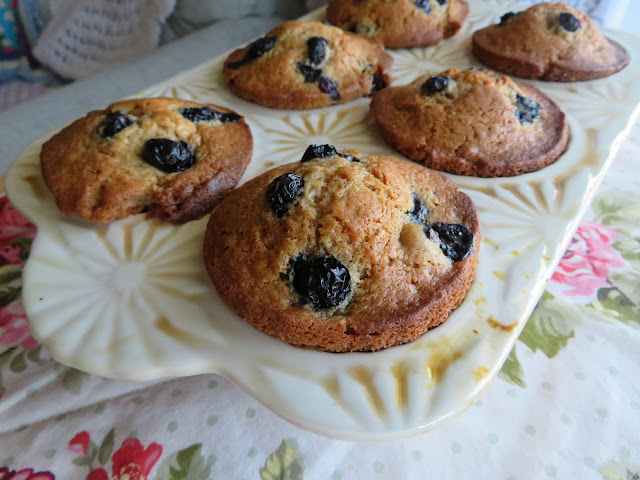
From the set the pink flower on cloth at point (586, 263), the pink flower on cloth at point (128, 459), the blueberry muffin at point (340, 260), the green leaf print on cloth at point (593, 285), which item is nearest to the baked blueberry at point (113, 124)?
the blueberry muffin at point (340, 260)

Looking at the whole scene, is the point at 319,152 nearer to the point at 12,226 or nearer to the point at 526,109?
the point at 526,109

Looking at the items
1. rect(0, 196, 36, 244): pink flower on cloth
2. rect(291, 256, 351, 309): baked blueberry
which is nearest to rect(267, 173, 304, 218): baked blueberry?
rect(291, 256, 351, 309): baked blueberry

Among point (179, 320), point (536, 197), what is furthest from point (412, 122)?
point (179, 320)

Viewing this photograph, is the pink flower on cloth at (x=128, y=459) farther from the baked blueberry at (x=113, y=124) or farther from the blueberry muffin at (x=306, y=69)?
the blueberry muffin at (x=306, y=69)

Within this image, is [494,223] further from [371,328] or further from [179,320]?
[179,320]

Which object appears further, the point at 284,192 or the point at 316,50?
the point at 316,50

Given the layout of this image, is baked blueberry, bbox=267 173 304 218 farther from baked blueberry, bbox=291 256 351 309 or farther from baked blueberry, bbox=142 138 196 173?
baked blueberry, bbox=142 138 196 173

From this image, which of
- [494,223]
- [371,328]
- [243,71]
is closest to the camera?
[371,328]

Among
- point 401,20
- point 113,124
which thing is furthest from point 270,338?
point 401,20
